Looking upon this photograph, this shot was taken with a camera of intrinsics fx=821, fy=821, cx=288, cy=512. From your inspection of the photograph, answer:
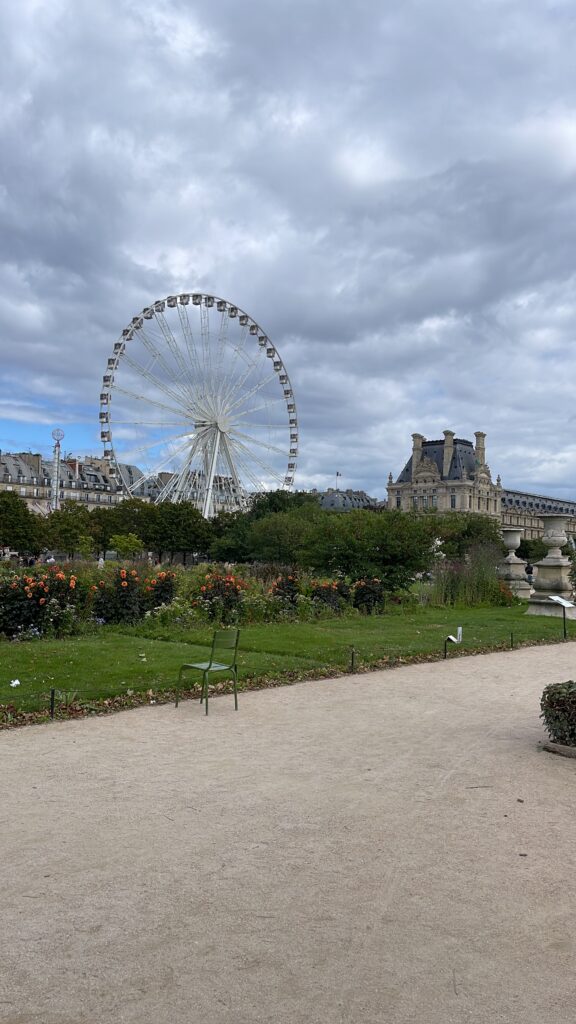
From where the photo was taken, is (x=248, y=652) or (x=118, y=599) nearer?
(x=248, y=652)

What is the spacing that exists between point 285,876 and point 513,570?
26806mm

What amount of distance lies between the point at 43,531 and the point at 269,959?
196ft

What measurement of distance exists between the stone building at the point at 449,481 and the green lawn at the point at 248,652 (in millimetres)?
107737

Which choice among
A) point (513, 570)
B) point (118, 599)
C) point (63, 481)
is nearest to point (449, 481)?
point (63, 481)

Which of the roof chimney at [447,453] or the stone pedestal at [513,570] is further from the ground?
the roof chimney at [447,453]

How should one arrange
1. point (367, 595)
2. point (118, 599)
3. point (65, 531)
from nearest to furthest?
point (118, 599)
point (367, 595)
point (65, 531)

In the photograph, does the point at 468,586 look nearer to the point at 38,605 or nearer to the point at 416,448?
the point at 38,605

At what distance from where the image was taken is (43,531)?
199 feet

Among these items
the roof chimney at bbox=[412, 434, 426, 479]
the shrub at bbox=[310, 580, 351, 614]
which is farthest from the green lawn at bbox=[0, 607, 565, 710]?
the roof chimney at bbox=[412, 434, 426, 479]

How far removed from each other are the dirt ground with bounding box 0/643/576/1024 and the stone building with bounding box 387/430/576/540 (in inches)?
4672

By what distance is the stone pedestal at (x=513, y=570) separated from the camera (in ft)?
94.9

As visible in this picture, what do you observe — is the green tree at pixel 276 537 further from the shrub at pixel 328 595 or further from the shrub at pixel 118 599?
the shrub at pixel 118 599

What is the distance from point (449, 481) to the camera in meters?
129

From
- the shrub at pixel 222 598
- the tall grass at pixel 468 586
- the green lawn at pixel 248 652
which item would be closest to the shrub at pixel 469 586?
the tall grass at pixel 468 586
